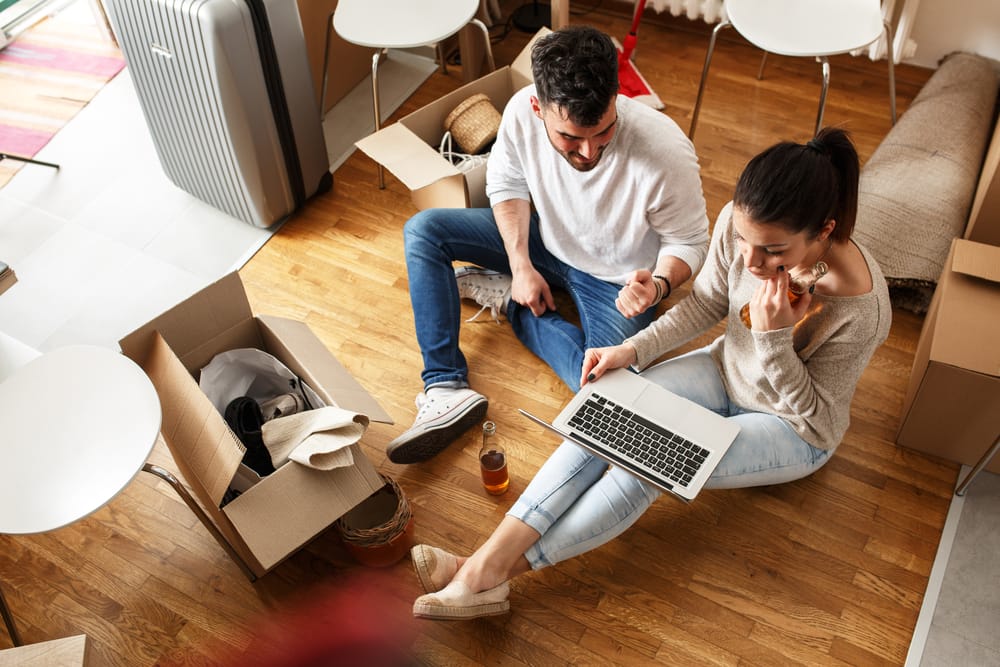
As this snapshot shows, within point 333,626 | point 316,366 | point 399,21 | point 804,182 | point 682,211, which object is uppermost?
point 804,182

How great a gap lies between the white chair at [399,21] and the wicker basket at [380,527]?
1.11 metres

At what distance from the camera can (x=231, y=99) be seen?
213 centimetres

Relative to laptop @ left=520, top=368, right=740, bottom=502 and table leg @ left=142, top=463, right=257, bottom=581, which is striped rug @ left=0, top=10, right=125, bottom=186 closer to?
table leg @ left=142, top=463, right=257, bottom=581

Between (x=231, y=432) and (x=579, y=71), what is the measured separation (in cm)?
88

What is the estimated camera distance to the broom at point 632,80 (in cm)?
274

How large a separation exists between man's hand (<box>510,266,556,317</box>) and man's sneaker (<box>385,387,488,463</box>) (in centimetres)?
23

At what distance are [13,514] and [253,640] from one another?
53 centimetres

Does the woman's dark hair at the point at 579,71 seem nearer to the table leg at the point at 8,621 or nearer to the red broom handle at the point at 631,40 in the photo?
the red broom handle at the point at 631,40

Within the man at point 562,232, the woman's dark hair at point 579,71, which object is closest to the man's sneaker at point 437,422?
the man at point 562,232

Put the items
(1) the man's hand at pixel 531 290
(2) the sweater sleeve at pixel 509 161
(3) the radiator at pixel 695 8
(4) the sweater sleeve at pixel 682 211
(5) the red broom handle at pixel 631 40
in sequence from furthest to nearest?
(3) the radiator at pixel 695 8 < (5) the red broom handle at pixel 631 40 < (1) the man's hand at pixel 531 290 < (2) the sweater sleeve at pixel 509 161 < (4) the sweater sleeve at pixel 682 211

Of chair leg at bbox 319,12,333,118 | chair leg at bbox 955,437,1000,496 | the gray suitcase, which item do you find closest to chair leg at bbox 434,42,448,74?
chair leg at bbox 319,12,333,118

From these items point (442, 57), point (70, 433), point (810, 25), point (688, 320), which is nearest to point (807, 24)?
point (810, 25)

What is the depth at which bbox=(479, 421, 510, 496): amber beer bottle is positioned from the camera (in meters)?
1.84

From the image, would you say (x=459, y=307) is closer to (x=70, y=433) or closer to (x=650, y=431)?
(x=650, y=431)
